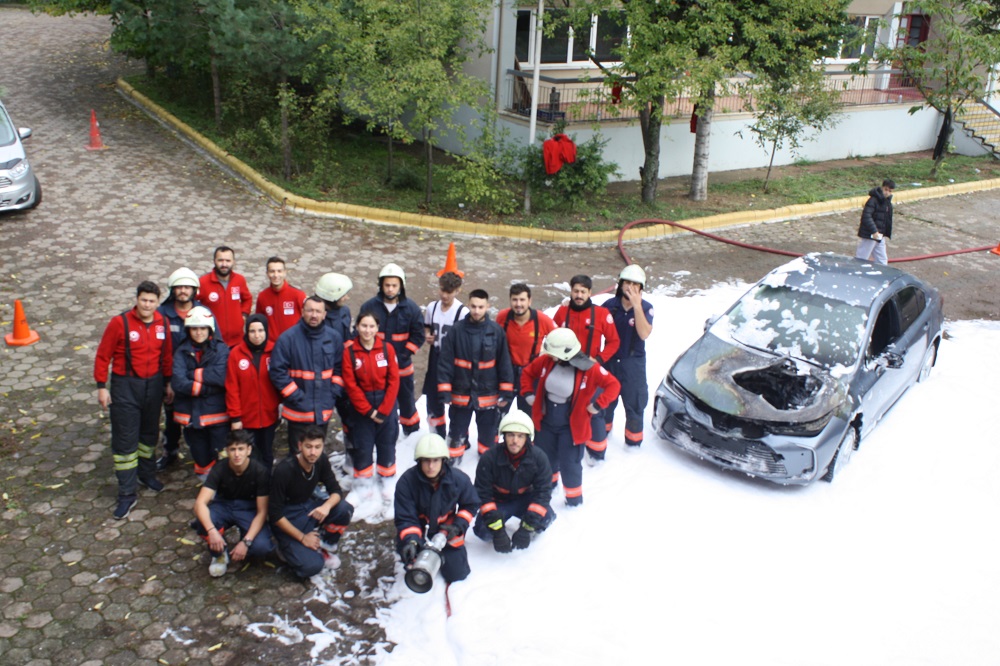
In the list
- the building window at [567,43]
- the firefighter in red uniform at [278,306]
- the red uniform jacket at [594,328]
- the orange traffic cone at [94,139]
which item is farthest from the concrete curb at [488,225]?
the red uniform jacket at [594,328]

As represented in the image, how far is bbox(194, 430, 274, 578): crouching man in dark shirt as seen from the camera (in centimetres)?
610

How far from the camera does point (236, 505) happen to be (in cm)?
629

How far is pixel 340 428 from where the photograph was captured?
8.48m

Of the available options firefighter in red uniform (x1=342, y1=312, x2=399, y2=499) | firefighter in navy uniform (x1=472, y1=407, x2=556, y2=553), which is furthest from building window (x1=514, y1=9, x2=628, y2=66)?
firefighter in navy uniform (x1=472, y1=407, x2=556, y2=553)

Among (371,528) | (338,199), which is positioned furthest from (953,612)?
(338,199)

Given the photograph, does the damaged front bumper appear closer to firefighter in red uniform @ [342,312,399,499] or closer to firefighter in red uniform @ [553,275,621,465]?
firefighter in red uniform @ [553,275,621,465]

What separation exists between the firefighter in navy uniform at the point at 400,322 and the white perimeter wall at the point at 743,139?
8.27 meters

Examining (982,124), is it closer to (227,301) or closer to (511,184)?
(511,184)

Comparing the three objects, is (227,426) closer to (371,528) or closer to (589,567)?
(371,528)

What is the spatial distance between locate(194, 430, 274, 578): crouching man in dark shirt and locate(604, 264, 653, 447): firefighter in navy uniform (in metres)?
3.14

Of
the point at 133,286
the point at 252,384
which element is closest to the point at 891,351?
the point at 252,384

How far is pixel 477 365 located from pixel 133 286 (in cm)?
591

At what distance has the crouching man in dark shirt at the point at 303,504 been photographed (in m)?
6.14

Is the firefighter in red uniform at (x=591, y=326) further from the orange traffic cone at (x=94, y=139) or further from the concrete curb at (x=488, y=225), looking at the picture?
the orange traffic cone at (x=94, y=139)
